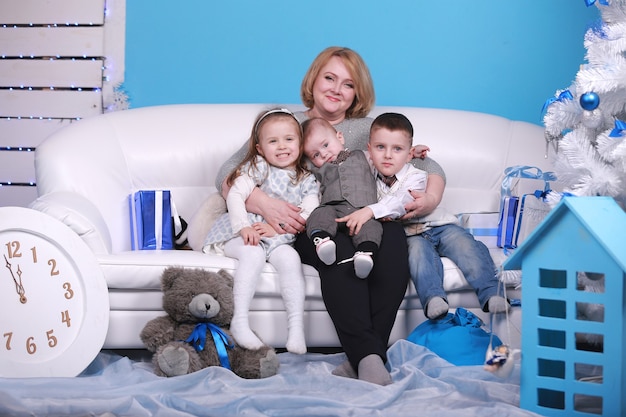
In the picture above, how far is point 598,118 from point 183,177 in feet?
5.10

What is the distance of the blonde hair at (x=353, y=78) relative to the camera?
304 centimetres

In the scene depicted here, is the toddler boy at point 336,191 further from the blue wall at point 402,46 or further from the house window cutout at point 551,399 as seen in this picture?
the blue wall at point 402,46

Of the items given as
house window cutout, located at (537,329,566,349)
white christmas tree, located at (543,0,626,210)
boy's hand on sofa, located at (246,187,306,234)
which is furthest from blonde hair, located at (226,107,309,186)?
house window cutout, located at (537,329,566,349)

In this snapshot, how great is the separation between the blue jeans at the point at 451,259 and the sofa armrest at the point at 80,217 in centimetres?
97

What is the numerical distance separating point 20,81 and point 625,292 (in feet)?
10.4

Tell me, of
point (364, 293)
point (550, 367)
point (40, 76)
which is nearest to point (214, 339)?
point (364, 293)

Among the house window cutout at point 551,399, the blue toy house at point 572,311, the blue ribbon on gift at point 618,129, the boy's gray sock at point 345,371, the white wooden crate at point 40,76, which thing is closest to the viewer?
the blue toy house at point 572,311

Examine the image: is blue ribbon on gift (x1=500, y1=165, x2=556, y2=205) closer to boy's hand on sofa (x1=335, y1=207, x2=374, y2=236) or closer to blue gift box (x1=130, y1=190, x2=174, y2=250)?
boy's hand on sofa (x1=335, y1=207, x2=374, y2=236)

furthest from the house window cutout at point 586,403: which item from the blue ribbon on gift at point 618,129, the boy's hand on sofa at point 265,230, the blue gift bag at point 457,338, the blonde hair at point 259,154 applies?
the blonde hair at point 259,154

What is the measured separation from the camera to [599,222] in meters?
1.84

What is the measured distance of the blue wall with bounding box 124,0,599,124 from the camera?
12.0ft

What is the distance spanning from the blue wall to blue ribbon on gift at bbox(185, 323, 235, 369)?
1.56 metres

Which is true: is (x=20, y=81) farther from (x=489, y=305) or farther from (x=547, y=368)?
(x=547, y=368)

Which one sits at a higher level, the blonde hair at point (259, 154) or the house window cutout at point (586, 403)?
the blonde hair at point (259, 154)
